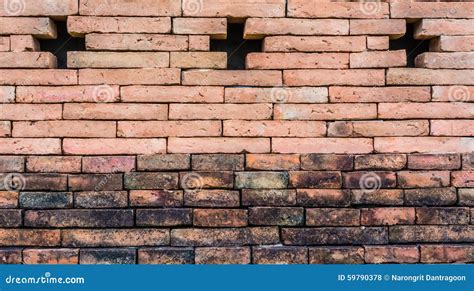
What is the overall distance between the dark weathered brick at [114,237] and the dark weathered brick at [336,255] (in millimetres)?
803

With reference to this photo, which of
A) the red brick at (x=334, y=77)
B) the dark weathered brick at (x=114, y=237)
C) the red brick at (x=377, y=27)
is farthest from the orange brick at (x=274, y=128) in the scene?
the dark weathered brick at (x=114, y=237)

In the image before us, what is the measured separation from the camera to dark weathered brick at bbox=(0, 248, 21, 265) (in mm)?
2740

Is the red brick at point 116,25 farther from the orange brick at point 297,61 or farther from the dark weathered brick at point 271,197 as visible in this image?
the dark weathered brick at point 271,197

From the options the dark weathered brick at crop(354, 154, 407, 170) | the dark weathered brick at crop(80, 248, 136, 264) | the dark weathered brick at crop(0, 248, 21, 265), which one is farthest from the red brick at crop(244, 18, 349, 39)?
the dark weathered brick at crop(0, 248, 21, 265)

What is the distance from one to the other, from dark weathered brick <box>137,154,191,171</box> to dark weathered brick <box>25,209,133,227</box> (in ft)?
0.89

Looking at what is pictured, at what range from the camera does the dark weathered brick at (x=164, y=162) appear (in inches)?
110

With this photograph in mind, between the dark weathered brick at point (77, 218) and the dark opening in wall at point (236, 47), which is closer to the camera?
the dark weathered brick at point (77, 218)

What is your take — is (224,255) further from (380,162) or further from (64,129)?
(64,129)

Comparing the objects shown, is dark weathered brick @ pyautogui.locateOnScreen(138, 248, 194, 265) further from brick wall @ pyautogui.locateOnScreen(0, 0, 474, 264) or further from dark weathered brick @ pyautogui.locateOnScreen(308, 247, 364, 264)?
dark weathered brick @ pyautogui.locateOnScreen(308, 247, 364, 264)

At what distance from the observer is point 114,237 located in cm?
277

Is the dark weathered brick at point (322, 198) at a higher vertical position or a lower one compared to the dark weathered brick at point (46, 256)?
higher

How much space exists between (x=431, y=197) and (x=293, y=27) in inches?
47.9

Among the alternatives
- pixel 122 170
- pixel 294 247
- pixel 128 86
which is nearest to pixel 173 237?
pixel 122 170

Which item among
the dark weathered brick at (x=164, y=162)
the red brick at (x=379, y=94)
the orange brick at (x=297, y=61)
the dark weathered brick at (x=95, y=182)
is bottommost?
the dark weathered brick at (x=95, y=182)
